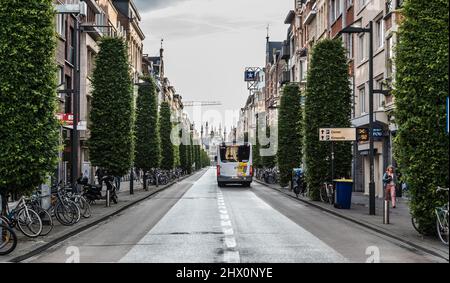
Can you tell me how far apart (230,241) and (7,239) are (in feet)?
14.7

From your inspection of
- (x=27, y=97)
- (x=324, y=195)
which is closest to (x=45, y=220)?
(x=27, y=97)

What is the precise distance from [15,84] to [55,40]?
1.69 metres

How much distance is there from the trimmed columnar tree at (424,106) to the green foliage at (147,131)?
29.0 meters

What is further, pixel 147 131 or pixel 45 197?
pixel 147 131

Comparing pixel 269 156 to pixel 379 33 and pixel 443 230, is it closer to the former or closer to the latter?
pixel 379 33

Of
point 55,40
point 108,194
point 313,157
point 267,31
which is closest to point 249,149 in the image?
point 313,157

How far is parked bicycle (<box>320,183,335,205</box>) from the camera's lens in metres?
27.2

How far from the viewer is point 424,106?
14352 mm

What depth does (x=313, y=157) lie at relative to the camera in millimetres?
28531

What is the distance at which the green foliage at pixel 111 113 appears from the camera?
92.8 ft

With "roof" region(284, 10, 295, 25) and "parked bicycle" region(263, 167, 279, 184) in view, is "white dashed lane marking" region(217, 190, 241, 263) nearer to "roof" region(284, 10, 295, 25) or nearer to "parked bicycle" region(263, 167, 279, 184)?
"parked bicycle" region(263, 167, 279, 184)

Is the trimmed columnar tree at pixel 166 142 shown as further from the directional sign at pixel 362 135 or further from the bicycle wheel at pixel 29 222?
the bicycle wheel at pixel 29 222

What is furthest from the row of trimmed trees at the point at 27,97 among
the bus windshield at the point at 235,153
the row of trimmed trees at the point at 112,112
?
the bus windshield at the point at 235,153

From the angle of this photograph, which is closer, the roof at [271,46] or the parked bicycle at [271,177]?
the parked bicycle at [271,177]
